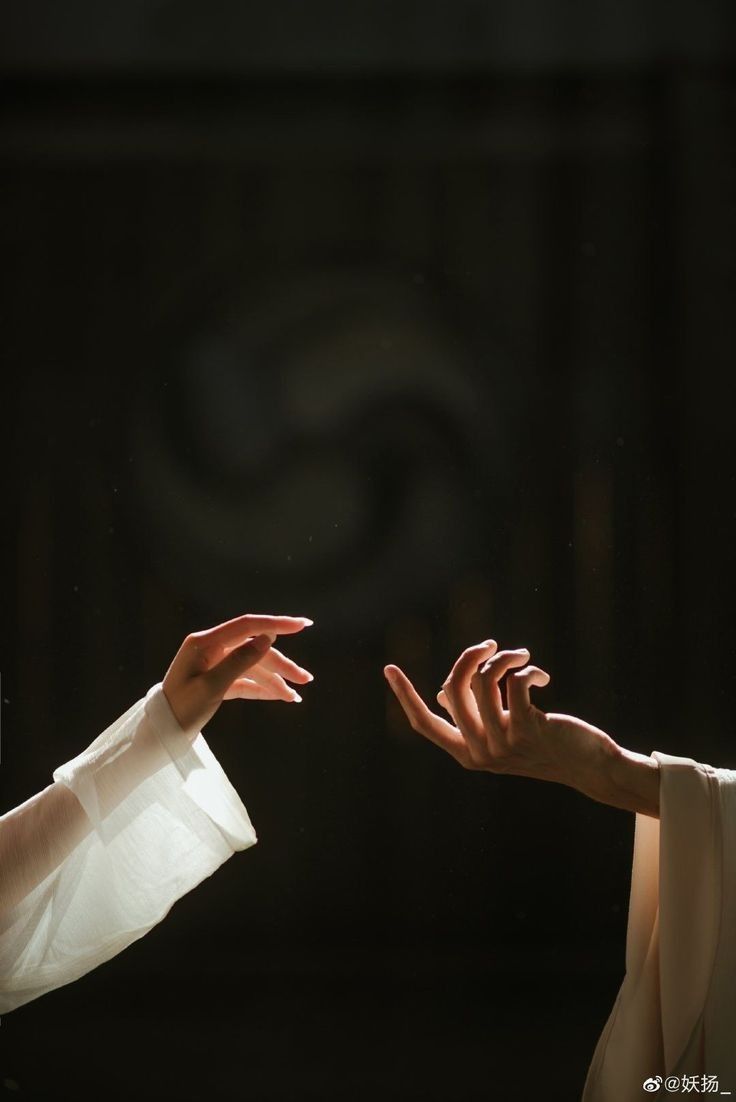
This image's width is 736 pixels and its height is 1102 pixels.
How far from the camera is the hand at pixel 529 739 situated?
568 mm

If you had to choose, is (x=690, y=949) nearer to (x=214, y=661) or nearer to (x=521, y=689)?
(x=521, y=689)

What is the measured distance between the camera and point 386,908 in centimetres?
125

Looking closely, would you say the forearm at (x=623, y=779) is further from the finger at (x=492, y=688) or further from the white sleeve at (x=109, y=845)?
the white sleeve at (x=109, y=845)

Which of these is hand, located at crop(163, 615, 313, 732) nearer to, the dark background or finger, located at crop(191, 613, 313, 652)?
finger, located at crop(191, 613, 313, 652)

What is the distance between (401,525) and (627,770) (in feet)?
2.37

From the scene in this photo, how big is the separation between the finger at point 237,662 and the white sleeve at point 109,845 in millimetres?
35

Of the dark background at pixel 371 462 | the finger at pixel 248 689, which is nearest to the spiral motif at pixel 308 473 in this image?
the dark background at pixel 371 462

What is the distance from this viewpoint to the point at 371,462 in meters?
1.27

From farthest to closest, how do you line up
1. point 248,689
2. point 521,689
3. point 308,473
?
point 308,473, point 248,689, point 521,689

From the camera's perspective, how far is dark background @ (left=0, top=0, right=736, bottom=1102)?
1251 millimetres

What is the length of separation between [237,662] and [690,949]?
0.32 m

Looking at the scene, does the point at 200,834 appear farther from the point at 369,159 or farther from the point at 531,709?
the point at 369,159

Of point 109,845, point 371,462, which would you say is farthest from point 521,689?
point 371,462

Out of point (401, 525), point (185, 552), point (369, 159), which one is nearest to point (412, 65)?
point (369, 159)
